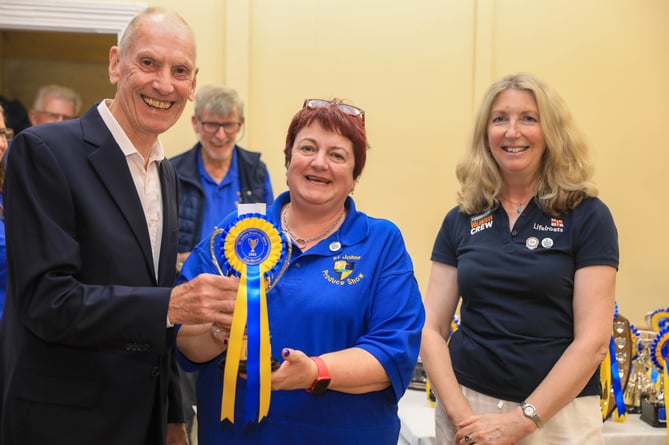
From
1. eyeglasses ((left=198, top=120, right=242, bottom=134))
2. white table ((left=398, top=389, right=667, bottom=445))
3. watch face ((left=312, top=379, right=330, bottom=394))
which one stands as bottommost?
white table ((left=398, top=389, right=667, bottom=445))

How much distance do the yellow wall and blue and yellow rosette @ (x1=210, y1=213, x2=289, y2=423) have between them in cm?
301

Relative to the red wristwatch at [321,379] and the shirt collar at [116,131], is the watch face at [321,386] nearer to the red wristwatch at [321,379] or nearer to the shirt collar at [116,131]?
the red wristwatch at [321,379]

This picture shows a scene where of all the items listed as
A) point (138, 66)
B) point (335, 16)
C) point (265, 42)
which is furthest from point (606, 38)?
point (138, 66)

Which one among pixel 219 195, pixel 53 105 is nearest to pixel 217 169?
pixel 219 195

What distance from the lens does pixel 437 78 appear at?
4.64 meters

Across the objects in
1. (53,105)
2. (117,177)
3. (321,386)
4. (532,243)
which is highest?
(53,105)

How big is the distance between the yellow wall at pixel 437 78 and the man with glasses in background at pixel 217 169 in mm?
771

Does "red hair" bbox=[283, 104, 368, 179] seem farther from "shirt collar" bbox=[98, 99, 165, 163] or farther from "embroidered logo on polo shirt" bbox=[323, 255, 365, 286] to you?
"shirt collar" bbox=[98, 99, 165, 163]

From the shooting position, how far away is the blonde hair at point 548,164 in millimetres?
2143

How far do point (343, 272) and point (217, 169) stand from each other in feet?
7.17

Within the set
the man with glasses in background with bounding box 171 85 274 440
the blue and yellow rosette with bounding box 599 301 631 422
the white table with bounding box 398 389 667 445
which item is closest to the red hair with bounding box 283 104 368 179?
the white table with bounding box 398 389 667 445

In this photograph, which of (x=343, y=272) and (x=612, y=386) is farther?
(x=612, y=386)

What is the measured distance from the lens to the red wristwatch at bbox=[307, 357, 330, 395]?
1.55 metres

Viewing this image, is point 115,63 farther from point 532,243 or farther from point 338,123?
point 532,243
